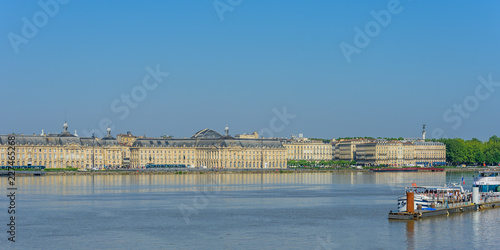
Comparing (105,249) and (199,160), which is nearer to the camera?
(105,249)

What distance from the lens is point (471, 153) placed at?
168750 millimetres

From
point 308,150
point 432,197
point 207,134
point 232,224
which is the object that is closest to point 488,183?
point 432,197

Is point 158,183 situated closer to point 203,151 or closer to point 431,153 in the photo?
point 203,151

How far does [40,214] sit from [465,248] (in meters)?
25.8

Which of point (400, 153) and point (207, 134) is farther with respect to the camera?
point (400, 153)

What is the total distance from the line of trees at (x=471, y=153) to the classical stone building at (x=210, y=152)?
3875 centimetres

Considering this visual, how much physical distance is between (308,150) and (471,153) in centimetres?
3729

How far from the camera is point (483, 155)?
547 feet

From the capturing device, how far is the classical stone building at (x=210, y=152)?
15700 centimetres

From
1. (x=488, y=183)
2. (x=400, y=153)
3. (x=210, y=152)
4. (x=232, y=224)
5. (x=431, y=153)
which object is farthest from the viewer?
(x=431, y=153)

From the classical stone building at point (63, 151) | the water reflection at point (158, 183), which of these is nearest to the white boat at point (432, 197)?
the water reflection at point (158, 183)

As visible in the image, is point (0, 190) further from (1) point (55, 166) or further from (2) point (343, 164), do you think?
(2) point (343, 164)

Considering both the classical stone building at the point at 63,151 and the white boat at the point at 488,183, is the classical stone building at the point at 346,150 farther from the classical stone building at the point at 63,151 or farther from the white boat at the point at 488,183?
the white boat at the point at 488,183

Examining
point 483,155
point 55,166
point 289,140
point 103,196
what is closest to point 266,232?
point 103,196
